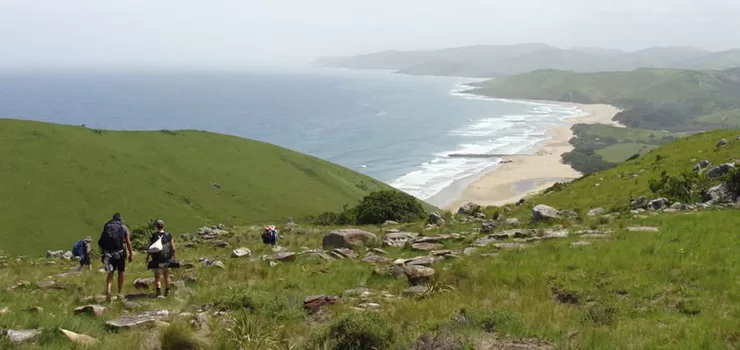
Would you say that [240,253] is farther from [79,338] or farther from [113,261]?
[79,338]

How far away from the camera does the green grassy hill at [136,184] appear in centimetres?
4897

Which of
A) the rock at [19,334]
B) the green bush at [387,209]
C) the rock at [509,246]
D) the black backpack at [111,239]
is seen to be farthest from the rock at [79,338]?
the green bush at [387,209]

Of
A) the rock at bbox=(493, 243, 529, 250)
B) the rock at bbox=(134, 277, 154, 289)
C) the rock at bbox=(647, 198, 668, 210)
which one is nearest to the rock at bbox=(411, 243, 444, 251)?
the rock at bbox=(493, 243, 529, 250)

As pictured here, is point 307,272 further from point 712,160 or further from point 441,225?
point 712,160

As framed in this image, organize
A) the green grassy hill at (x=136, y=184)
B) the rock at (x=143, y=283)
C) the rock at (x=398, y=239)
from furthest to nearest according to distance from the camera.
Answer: the green grassy hill at (x=136, y=184) → the rock at (x=398, y=239) → the rock at (x=143, y=283)

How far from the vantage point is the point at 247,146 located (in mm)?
87500

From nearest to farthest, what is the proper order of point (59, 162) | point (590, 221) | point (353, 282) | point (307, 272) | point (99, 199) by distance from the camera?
1. point (353, 282)
2. point (307, 272)
3. point (590, 221)
4. point (99, 199)
5. point (59, 162)

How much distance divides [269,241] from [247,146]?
2451 inches

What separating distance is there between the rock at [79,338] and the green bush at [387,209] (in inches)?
1303

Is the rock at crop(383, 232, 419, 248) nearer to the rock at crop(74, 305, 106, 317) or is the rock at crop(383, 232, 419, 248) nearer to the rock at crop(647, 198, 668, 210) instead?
the rock at crop(647, 198, 668, 210)

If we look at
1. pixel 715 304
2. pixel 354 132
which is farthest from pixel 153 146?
pixel 354 132

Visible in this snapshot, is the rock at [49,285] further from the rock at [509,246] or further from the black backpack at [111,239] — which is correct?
the rock at [509,246]

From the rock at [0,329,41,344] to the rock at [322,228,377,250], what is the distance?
49.9ft

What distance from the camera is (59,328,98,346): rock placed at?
9.41 metres
